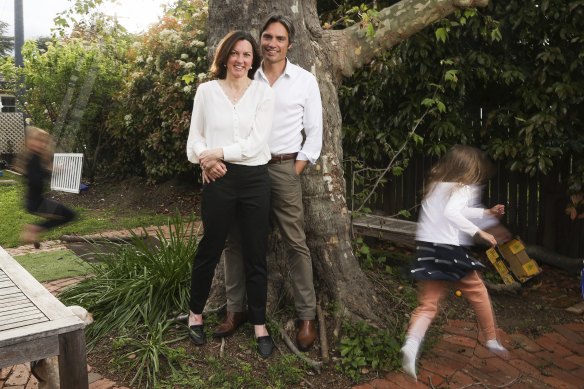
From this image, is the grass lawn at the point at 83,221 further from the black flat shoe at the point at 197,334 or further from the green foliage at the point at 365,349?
the green foliage at the point at 365,349

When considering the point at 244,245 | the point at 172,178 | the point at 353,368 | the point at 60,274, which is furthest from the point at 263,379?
the point at 172,178

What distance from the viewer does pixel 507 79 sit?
5.48 meters

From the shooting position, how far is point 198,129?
138 inches

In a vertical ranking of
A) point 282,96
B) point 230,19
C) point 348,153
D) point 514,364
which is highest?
point 230,19

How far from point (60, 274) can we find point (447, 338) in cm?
386

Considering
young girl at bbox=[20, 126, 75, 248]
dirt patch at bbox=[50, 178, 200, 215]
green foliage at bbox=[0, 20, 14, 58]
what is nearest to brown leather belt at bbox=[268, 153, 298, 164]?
young girl at bbox=[20, 126, 75, 248]

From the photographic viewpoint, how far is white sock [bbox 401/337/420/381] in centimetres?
342

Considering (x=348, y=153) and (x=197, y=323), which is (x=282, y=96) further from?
(x=348, y=153)

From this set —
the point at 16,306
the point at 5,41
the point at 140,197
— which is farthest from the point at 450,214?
the point at 5,41

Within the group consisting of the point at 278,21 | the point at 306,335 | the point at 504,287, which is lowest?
the point at 504,287

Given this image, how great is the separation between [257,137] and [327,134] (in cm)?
90

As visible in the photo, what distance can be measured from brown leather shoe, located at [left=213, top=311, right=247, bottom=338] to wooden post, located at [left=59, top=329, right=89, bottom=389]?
123 cm

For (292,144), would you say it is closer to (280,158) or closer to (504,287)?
(280,158)

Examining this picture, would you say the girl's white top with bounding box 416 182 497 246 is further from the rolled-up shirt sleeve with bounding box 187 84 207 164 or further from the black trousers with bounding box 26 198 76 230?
the black trousers with bounding box 26 198 76 230
